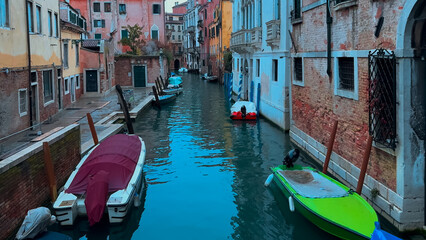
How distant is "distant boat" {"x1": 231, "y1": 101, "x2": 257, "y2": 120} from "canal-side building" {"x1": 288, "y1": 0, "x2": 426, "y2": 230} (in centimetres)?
715

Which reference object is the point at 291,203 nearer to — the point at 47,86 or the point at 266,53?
the point at 266,53

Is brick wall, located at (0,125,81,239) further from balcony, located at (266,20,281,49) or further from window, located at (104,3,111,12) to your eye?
window, located at (104,3,111,12)

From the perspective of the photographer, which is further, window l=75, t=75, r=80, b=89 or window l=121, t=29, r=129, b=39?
window l=121, t=29, r=129, b=39

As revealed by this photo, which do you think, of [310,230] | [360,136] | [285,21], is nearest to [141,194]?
[310,230]

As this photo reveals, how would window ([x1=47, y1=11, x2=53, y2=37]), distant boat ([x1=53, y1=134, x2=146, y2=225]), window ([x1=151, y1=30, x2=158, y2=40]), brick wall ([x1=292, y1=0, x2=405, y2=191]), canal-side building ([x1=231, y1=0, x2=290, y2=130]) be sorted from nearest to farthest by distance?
brick wall ([x1=292, y1=0, x2=405, y2=191]) < distant boat ([x1=53, y1=134, x2=146, y2=225]) < canal-side building ([x1=231, y1=0, x2=290, y2=130]) < window ([x1=47, y1=11, x2=53, y2=37]) < window ([x1=151, y1=30, x2=158, y2=40])

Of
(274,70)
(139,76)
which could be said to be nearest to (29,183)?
(274,70)

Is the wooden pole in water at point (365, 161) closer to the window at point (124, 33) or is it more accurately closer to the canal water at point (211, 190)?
the canal water at point (211, 190)

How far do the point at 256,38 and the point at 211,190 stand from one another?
1095cm

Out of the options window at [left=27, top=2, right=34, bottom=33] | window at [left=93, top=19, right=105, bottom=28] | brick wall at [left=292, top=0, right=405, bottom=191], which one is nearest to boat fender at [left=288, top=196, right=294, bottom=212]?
brick wall at [left=292, top=0, right=405, bottom=191]

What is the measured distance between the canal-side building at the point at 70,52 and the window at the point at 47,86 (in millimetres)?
2486

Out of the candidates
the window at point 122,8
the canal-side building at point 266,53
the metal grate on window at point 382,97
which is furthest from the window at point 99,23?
the metal grate on window at point 382,97

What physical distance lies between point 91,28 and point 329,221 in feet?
118

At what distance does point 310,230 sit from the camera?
275 inches

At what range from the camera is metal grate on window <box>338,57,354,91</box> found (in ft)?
28.2
